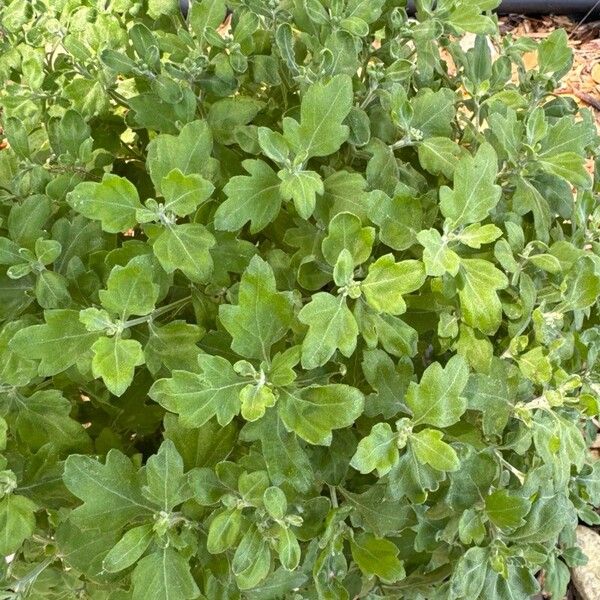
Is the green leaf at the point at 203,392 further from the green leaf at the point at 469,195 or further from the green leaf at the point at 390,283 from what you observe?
the green leaf at the point at 469,195

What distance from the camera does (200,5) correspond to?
43.0 inches

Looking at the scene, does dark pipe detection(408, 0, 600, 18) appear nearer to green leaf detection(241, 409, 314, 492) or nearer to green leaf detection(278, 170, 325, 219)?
green leaf detection(278, 170, 325, 219)

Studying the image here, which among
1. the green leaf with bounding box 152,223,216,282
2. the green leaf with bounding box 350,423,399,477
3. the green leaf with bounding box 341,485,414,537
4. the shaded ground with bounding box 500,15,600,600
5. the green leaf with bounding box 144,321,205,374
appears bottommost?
the shaded ground with bounding box 500,15,600,600

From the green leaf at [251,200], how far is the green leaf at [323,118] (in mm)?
54

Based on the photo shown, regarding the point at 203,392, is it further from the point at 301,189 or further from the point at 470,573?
the point at 470,573

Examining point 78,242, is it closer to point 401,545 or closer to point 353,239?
point 353,239

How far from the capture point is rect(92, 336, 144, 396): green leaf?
2.81ft

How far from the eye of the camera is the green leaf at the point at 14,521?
3.01 ft

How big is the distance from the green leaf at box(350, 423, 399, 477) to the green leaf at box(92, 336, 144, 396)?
27 centimetres

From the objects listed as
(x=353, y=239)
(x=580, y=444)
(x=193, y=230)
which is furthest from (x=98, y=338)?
(x=580, y=444)

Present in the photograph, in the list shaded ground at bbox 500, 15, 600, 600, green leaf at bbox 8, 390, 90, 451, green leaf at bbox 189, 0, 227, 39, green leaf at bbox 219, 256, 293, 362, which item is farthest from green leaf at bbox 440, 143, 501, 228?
shaded ground at bbox 500, 15, 600, 600

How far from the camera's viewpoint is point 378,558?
3.20 feet

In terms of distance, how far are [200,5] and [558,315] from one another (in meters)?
0.65

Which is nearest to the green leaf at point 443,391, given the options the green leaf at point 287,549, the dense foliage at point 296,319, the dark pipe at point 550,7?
the dense foliage at point 296,319
